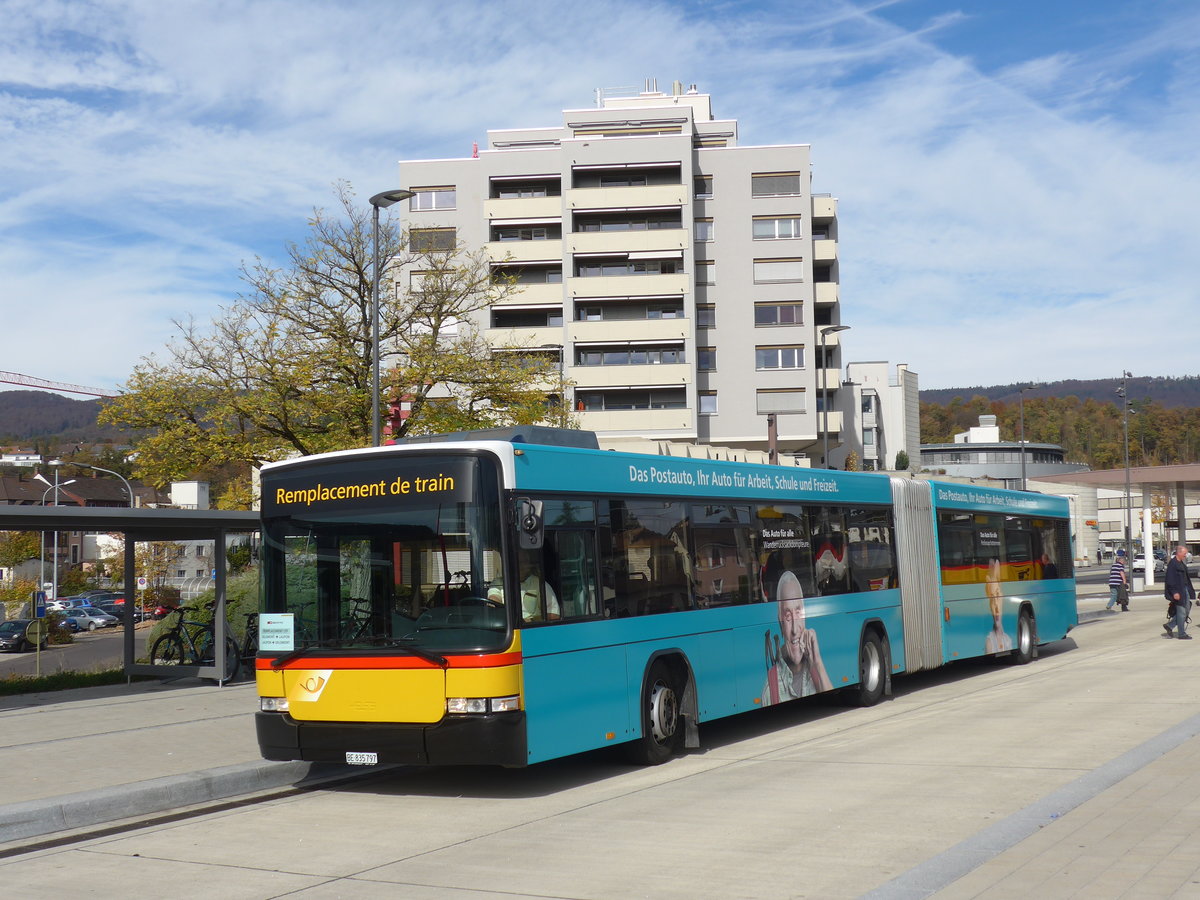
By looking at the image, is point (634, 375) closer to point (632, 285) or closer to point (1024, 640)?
point (632, 285)

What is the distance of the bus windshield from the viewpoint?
9.88 meters

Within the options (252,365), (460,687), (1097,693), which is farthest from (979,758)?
(252,365)

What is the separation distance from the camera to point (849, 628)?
15859mm

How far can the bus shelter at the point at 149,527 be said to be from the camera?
48.2 feet

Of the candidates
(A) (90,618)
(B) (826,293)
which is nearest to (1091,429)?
(B) (826,293)

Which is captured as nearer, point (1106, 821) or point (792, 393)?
point (1106, 821)

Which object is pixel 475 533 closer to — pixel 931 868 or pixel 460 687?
pixel 460 687

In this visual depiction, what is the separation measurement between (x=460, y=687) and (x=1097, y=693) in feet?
31.9

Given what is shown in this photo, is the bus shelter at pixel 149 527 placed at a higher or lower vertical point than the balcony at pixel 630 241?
lower

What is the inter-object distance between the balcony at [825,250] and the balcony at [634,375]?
10353mm

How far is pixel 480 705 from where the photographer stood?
9.67 meters

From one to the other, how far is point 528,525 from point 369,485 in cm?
139

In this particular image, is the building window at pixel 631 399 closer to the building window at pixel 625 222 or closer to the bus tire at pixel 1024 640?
the building window at pixel 625 222

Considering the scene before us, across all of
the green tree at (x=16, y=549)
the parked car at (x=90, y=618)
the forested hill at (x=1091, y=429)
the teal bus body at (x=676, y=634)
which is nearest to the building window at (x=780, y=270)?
the parked car at (x=90, y=618)
